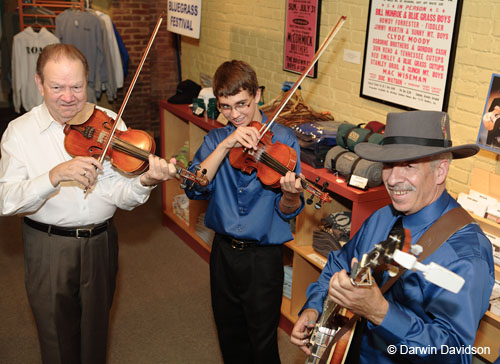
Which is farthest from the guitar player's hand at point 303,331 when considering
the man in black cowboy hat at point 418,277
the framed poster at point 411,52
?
the framed poster at point 411,52

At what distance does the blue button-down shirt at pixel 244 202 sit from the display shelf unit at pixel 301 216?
1.35ft

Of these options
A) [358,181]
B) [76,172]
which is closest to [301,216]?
[358,181]

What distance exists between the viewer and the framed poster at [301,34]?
3.70 metres

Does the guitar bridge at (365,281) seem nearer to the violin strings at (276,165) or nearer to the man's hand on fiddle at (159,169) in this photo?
the violin strings at (276,165)

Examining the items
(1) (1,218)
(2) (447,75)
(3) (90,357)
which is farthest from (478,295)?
(1) (1,218)

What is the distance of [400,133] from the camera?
173 cm

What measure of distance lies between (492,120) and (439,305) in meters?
1.40

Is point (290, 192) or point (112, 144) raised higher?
point (112, 144)

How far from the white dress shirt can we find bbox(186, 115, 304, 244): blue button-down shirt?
36 cm

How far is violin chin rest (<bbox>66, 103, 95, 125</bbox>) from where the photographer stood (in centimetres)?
232

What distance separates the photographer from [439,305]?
1.55 m

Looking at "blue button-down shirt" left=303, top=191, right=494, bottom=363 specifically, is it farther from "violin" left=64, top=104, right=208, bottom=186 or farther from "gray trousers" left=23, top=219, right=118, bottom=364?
"gray trousers" left=23, top=219, right=118, bottom=364

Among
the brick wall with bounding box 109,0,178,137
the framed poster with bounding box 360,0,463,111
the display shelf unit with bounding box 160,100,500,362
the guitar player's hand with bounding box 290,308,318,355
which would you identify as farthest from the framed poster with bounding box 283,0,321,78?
the brick wall with bounding box 109,0,178,137

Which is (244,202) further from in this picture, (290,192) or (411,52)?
(411,52)
